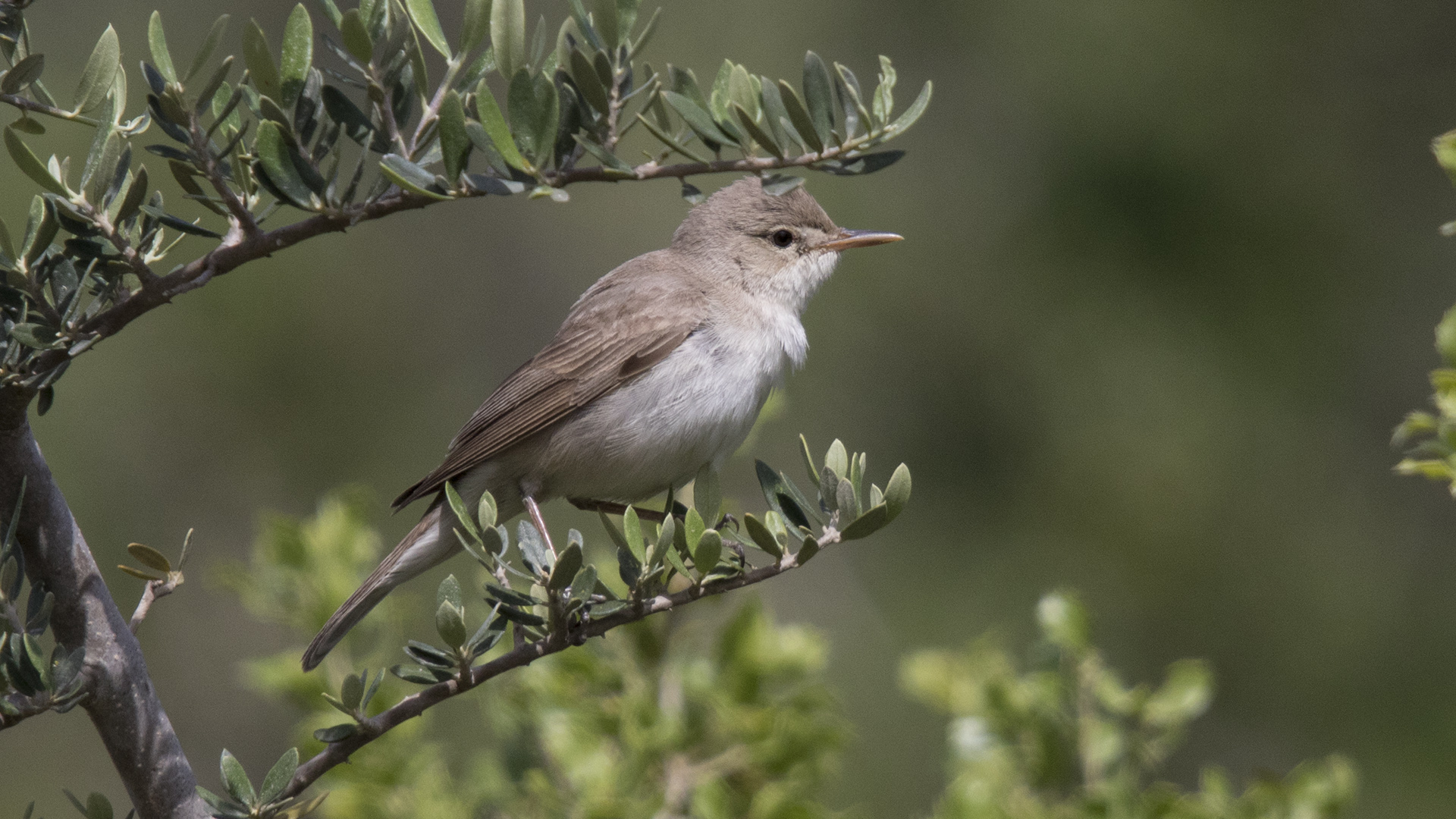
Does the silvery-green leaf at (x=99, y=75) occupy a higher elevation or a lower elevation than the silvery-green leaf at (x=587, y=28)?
higher

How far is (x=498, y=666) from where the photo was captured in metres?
2.21

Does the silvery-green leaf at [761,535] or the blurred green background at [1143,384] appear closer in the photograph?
the silvery-green leaf at [761,535]

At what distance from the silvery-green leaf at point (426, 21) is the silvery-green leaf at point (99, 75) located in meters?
0.50

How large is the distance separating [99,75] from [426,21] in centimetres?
57

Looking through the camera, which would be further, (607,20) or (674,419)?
(674,419)

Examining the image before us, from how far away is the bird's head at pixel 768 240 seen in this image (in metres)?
4.38

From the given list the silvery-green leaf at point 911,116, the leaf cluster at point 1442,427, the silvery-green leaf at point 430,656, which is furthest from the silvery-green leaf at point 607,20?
the leaf cluster at point 1442,427

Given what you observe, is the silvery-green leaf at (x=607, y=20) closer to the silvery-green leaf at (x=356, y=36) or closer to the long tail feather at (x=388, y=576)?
the silvery-green leaf at (x=356, y=36)

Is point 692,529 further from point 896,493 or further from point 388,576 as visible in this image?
point 388,576

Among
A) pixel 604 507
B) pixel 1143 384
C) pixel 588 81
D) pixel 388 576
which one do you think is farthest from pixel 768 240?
pixel 1143 384

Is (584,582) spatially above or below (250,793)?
above

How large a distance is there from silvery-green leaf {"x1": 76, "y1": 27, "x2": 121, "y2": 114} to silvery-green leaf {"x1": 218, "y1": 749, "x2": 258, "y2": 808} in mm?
1099

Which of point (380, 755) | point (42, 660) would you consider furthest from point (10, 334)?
point (380, 755)

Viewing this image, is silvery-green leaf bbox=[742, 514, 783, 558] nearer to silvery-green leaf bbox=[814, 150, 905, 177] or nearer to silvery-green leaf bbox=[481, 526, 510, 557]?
silvery-green leaf bbox=[481, 526, 510, 557]
